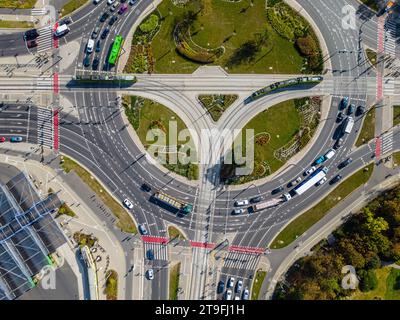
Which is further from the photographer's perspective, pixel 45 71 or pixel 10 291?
pixel 45 71

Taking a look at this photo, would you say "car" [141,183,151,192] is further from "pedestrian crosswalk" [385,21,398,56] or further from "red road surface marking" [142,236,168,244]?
"pedestrian crosswalk" [385,21,398,56]

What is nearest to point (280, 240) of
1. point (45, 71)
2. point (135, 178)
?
point (135, 178)

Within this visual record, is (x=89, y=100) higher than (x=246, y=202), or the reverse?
(x=89, y=100)

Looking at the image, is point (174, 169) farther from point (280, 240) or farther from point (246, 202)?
point (280, 240)

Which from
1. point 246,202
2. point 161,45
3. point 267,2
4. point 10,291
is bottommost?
point 10,291

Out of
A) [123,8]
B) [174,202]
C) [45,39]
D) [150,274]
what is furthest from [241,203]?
[45,39]

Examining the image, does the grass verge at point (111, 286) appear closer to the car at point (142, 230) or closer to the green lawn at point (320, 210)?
the car at point (142, 230)
